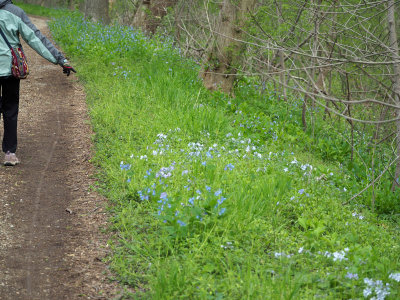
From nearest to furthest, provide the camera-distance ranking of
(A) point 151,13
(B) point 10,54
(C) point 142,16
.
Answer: (B) point 10,54 → (A) point 151,13 → (C) point 142,16

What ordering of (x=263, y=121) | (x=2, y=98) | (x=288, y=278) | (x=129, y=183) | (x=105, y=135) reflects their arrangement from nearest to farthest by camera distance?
1. (x=288, y=278)
2. (x=129, y=183)
3. (x=2, y=98)
4. (x=105, y=135)
5. (x=263, y=121)

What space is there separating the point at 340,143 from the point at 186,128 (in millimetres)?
2798

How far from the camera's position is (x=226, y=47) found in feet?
27.1

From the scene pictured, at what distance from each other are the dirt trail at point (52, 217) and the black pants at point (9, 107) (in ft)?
1.01

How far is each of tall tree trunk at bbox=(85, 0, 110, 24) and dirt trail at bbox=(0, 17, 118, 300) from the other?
8.81 meters

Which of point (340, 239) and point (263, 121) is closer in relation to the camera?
point (340, 239)

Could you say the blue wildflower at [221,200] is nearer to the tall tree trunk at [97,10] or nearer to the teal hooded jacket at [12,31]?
the teal hooded jacket at [12,31]

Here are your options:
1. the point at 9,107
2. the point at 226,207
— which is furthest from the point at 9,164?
the point at 226,207

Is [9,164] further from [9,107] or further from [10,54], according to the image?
[10,54]

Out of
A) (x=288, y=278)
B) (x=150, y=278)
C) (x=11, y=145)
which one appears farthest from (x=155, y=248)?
(x=11, y=145)

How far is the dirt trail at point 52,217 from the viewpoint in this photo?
330cm

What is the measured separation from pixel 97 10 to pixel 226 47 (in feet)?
28.2

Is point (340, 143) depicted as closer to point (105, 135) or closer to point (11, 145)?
point (105, 135)

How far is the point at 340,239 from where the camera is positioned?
379 centimetres
